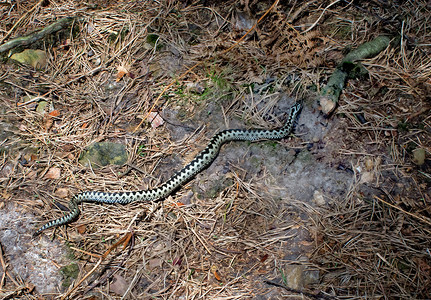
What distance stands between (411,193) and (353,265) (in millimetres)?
1374

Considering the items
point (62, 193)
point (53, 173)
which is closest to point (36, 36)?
point (53, 173)

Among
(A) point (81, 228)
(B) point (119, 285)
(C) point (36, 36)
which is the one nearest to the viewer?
(B) point (119, 285)

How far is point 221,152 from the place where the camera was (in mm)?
5141

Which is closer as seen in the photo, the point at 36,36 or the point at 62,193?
the point at 62,193

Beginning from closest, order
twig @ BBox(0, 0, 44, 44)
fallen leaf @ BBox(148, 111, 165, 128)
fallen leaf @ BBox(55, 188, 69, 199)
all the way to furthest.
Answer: fallen leaf @ BBox(55, 188, 69, 199)
fallen leaf @ BBox(148, 111, 165, 128)
twig @ BBox(0, 0, 44, 44)

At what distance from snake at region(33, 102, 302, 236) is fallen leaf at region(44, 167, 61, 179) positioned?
0.60 meters

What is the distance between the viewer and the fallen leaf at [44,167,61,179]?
190 inches

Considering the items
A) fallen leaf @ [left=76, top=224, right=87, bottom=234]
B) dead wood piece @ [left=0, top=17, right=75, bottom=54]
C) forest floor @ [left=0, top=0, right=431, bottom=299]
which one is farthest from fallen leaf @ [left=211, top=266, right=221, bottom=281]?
dead wood piece @ [left=0, top=17, right=75, bottom=54]

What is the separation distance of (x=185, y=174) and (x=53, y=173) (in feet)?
6.88

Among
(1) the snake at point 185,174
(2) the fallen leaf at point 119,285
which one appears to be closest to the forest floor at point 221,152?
(2) the fallen leaf at point 119,285

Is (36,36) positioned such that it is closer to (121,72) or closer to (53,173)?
(121,72)

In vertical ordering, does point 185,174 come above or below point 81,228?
above

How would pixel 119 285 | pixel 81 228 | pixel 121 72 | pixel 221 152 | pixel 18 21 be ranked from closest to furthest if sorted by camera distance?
1. pixel 119 285
2. pixel 81 228
3. pixel 221 152
4. pixel 121 72
5. pixel 18 21

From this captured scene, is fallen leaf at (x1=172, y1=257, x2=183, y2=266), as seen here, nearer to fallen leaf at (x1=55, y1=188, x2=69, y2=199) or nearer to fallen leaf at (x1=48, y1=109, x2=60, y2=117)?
fallen leaf at (x1=55, y1=188, x2=69, y2=199)
